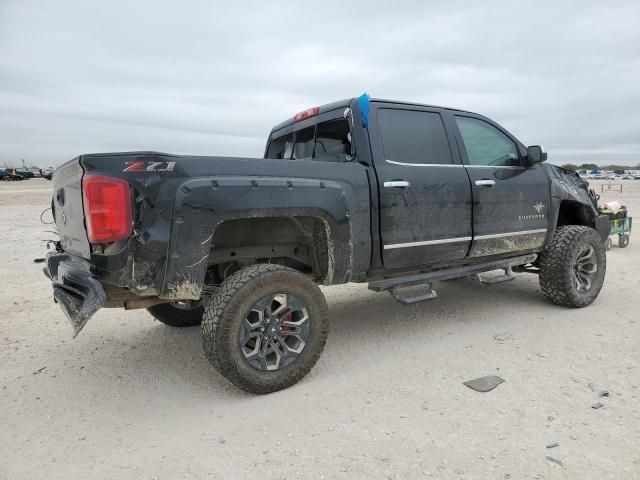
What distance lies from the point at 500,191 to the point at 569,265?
1.15m

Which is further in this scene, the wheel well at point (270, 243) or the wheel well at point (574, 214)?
the wheel well at point (574, 214)

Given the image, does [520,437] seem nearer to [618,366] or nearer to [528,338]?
[618,366]

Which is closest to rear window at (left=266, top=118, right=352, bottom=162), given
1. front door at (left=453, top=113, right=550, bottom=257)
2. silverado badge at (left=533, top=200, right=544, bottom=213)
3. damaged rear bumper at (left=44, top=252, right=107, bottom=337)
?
front door at (left=453, top=113, right=550, bottom=257)

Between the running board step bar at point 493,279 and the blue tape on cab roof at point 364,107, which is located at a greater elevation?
the blue tape on cab roof at point 364,107

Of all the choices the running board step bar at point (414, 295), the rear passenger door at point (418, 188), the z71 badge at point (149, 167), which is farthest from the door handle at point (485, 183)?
the z71 badge at point (149, 167)

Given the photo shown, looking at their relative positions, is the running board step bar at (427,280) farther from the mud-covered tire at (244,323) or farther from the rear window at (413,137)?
the rear window at (413,137)

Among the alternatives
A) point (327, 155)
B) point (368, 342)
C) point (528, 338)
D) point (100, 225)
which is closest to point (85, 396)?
point (100, 225)

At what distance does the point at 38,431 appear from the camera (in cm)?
272

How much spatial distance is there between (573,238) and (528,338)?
1419 mm

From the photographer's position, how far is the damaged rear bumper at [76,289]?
105 inches

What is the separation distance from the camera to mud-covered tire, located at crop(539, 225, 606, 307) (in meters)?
4.73

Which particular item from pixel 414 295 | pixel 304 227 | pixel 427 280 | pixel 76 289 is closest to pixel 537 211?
pixel 427 280

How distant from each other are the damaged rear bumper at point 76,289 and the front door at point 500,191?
3.10 m

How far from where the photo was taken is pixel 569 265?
Answer: 4734 mm
